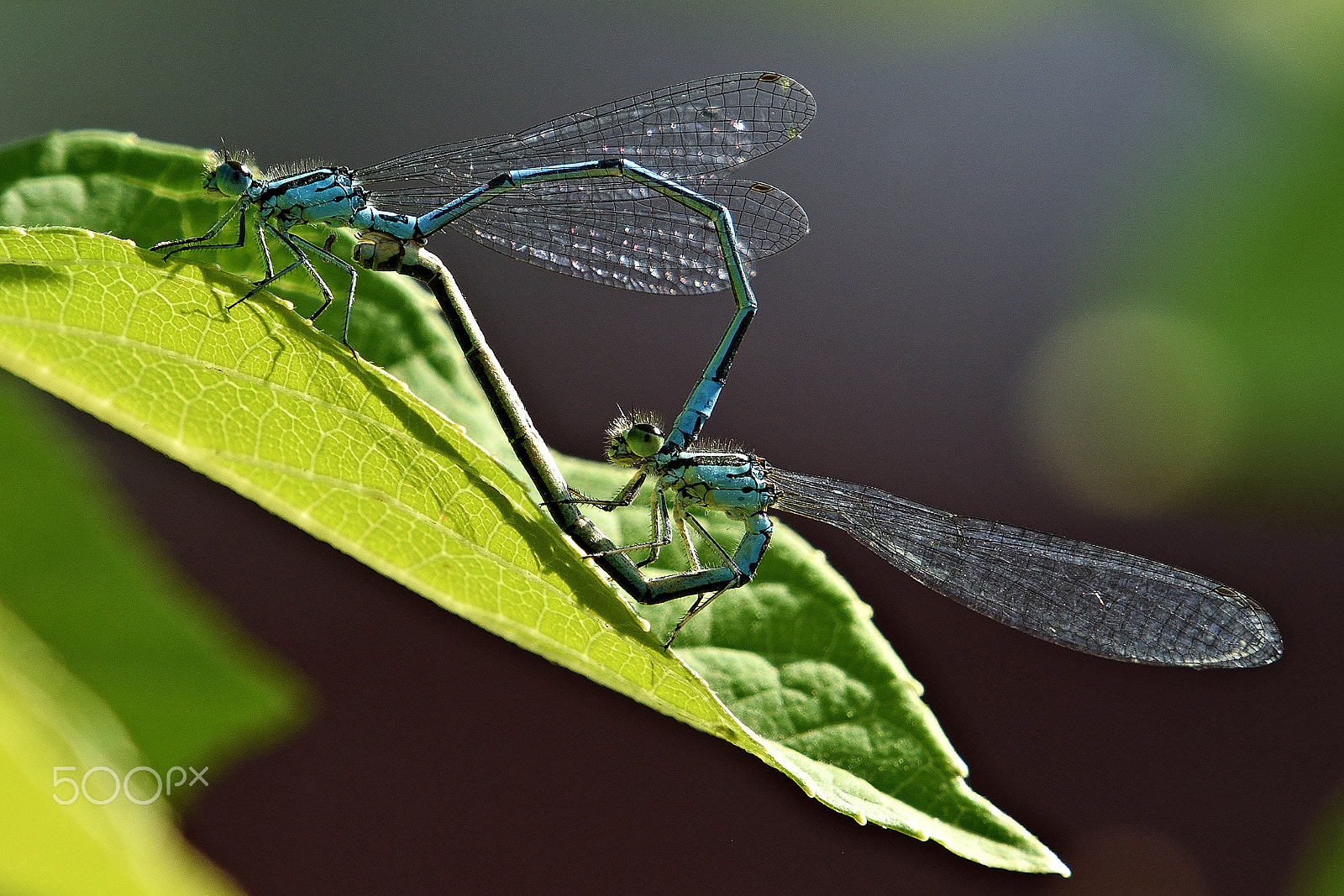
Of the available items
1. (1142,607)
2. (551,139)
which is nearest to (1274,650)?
(1142,607)

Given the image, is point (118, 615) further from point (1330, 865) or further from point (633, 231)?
point (1330, 865)

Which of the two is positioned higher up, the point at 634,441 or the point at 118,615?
the point at 634,441

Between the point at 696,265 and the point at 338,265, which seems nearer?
the point at 338,265

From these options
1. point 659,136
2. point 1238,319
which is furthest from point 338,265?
point 1238,319

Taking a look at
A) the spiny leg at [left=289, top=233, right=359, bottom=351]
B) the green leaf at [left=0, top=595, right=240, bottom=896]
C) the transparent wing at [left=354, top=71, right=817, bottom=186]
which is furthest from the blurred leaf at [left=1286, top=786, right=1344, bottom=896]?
the green leaf at [left=0, top=595, right=240, bottom=896]

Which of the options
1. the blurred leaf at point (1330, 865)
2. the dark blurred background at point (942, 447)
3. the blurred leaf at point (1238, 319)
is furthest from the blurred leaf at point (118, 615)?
Result: the blurred leaf at point (1238, 319)

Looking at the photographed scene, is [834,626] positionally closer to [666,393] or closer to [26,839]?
[26,839]

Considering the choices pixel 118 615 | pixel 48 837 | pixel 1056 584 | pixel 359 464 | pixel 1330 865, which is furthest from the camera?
pixel 1056 584

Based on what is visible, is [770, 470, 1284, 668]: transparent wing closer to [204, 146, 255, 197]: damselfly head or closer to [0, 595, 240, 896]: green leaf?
[204, 146, 255, 197]: damselfly head
